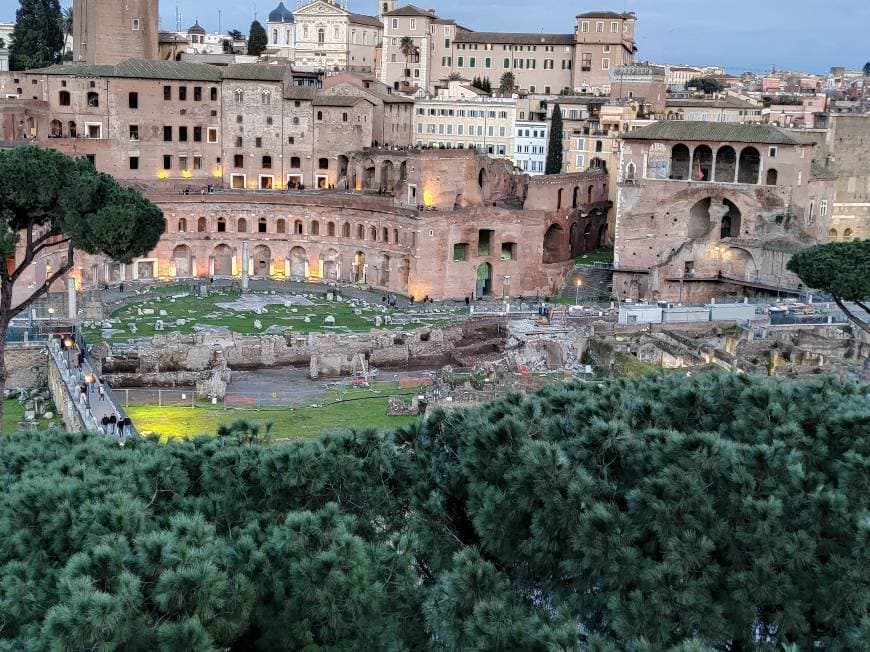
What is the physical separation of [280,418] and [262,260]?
2808 cm

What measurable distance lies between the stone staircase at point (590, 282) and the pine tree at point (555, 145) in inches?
454

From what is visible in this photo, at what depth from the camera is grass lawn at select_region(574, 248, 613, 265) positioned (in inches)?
2281

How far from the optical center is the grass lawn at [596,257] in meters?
57.9

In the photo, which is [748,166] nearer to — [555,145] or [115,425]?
[555,145]

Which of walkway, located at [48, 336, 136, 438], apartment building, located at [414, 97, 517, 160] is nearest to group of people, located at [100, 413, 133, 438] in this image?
walkway, located at [48, 336, 136, 438]

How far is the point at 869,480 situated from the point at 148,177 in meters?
52.6

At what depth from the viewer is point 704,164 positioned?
2207 inches

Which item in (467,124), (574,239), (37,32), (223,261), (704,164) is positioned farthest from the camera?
(37,32)

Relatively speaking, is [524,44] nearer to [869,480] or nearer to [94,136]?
[94,136]

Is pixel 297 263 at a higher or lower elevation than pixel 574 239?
lower

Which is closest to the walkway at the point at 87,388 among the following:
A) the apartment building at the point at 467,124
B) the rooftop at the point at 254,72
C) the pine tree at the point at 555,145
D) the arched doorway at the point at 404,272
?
the arched doorway at the point at 404,272

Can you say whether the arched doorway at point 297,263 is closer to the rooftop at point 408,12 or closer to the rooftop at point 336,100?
the rooftop at point 336,100

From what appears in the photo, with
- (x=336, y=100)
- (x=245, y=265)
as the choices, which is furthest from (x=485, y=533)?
(x=336, y=100)

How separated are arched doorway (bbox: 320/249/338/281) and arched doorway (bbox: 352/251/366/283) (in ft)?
3.89
